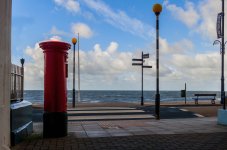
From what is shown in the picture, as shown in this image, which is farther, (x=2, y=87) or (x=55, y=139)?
(x=55, y=139)

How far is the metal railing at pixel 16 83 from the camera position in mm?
9195

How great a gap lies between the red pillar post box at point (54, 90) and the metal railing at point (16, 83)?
0.73m

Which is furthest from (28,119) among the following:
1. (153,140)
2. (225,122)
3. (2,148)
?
(225,122)

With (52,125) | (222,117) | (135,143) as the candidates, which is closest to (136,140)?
(135,143)

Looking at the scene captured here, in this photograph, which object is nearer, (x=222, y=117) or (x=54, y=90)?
(x=54, y=90)

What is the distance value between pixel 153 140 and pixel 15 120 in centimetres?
322

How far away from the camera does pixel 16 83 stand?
386 inches

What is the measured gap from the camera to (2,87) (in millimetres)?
5516

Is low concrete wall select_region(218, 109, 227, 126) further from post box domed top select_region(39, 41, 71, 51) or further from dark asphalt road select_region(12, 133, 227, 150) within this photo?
post box domed top select_region(39, 41, 71, 51)

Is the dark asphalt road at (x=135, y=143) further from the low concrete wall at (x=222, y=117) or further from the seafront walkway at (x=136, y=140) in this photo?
the low concrete wall at (x=222, y=117)

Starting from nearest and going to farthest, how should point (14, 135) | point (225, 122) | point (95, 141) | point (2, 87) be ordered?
point (2, 87) → point (14, 135) → point (95, 141) → point (225, 122)

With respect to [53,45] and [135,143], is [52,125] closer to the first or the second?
[53,45]

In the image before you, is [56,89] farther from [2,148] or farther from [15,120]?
[2,148]

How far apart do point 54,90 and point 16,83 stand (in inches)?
39.0
